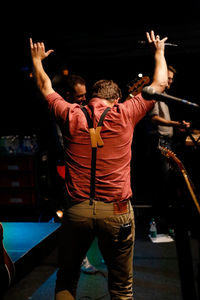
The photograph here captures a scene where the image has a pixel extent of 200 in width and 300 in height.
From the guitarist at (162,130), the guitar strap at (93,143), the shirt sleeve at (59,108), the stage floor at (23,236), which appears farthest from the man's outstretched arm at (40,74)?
the guitarist at (162,130)

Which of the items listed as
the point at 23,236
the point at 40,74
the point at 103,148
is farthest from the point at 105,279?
the point at 40,74

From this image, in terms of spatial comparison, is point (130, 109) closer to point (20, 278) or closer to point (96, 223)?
point (96, 223)

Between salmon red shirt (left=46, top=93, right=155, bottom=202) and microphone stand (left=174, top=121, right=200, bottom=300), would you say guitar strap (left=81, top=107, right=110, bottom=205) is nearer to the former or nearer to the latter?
salmon red shirt (left=46, top=93, right=155, bottom=202)

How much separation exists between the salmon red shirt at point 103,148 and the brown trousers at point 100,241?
0.25 ft

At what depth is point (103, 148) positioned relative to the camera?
1807 millimetres

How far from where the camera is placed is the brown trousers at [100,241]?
180 cm

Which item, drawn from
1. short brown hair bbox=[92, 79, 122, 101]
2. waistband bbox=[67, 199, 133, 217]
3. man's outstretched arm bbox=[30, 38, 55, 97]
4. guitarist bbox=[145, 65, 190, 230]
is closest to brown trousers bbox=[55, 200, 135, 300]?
waistband bbox=[67, 199, 133, 217]

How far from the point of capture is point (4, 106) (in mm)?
6805

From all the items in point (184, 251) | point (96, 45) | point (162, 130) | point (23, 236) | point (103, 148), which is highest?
point (96, 45)

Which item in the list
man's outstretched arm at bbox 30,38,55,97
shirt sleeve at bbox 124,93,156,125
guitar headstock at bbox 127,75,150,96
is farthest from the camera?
guitar headstock at bbox 127,75,150,96

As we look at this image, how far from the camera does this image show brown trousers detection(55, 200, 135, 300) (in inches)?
70.9

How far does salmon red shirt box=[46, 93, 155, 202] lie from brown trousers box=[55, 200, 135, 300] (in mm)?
75

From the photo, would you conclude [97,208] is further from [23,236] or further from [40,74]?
[23,236]

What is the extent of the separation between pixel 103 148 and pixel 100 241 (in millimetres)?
572
